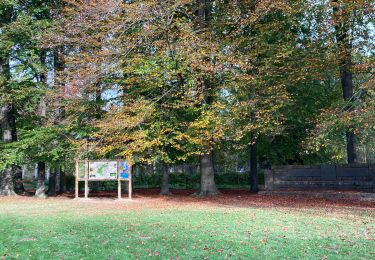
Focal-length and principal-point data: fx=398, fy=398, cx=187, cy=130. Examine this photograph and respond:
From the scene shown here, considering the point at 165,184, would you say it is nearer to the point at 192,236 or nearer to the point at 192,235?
the point at 192,235

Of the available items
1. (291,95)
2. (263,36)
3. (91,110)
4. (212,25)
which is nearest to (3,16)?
(91,110)

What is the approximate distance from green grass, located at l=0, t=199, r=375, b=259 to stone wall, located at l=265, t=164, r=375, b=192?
815 cm

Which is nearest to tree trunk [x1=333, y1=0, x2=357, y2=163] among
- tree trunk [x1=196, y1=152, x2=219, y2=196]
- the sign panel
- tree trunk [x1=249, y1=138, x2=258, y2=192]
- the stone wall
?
the stone wall

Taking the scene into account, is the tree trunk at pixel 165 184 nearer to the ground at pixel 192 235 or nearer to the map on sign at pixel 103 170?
the map on sign at pixel 103 170

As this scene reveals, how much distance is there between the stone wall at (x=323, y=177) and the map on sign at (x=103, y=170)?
8498 mm

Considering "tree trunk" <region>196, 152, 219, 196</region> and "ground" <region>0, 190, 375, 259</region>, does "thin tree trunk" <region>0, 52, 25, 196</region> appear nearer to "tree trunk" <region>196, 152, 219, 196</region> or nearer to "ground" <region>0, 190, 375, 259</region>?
"tree trunk" <region>196, 152, 219, 196</region>

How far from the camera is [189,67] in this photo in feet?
62.6

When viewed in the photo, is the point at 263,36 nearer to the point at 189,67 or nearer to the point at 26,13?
the point at 189,67

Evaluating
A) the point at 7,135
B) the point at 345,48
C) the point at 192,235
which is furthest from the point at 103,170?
the point at 345,48

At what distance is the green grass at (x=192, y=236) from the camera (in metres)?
7.36

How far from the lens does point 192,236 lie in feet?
29.6

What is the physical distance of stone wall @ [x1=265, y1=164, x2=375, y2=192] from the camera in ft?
67.4

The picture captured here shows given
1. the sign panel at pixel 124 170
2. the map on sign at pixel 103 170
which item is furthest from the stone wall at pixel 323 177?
the map on sign at pixel 103 170

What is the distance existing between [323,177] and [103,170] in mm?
11724
